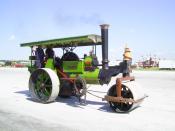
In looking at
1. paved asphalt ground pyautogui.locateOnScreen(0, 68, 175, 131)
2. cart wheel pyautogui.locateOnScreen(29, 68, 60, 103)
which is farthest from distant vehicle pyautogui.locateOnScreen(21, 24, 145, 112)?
paved asphalt ground pyautogui.locateOnScreen(0, 68, 175, 131)

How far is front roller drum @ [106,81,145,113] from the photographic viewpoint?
732 centimetres

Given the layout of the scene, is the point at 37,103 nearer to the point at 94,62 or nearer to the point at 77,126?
the point at 94,62

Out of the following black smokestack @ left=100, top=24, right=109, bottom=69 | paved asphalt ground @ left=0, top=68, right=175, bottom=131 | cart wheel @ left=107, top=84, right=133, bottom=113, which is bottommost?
paved asphalt ground @ left=0, top=68, right=175, bottom=131

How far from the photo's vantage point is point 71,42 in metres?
9.12

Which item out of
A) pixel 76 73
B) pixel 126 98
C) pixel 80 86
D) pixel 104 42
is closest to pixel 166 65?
pixel 80 86

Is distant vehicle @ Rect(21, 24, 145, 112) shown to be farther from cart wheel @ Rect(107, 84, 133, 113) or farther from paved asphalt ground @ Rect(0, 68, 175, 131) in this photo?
paved asphalt ground @ Rect(0, 68, 175, 131)

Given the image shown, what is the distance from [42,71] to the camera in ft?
31.2

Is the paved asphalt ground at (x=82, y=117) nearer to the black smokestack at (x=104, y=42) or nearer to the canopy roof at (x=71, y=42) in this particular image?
the black smokestack at (x=104, y=42)

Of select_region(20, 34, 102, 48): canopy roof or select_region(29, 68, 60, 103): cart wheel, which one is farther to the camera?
select_region(29, 68, 60, 103): cart wheel

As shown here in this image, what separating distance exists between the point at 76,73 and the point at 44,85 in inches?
48.4

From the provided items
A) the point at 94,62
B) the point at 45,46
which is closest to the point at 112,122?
the point at 94,62

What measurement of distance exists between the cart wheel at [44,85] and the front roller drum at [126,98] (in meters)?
1.84

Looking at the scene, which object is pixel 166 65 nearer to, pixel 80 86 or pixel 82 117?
pixel 80 86

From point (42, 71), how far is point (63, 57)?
2.62ft
